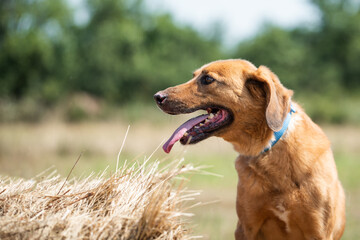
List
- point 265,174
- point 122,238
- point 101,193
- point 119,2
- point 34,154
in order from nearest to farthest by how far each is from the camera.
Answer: point 122,238, point 101,193, point 265,174, point 34,154, point 119,2

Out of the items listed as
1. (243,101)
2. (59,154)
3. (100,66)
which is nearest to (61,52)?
(100,66)

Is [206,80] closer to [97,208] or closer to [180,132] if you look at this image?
[180,132]

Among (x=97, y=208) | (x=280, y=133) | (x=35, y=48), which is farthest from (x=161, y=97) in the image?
(x=35, y=48)

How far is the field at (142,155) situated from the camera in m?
8.78

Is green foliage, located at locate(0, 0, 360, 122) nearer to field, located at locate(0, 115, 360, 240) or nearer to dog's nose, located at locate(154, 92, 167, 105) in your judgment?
field, located at locate(0, 115, 360, 240)

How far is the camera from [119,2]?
40.0 meters

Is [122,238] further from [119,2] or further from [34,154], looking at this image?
[119,2]

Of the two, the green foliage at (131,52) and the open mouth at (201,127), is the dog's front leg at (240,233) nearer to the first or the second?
the open mouth at (201,127)

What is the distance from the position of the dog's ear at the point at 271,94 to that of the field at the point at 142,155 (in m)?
3.56

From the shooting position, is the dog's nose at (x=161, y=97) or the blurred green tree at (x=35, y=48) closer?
the dog's nose at (x=161, y=97)

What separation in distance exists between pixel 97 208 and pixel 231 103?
183 cm

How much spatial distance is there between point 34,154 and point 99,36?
22.4 metres

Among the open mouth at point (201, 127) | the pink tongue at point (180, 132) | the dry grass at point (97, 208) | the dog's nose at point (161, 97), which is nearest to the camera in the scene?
the dry grass at point (97, 208)

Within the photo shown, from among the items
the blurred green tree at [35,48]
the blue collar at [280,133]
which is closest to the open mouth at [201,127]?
the blue collar at [280,133]
